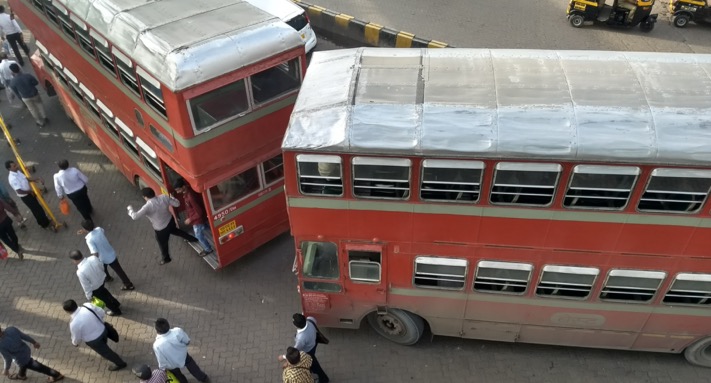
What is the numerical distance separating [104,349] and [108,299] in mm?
1184

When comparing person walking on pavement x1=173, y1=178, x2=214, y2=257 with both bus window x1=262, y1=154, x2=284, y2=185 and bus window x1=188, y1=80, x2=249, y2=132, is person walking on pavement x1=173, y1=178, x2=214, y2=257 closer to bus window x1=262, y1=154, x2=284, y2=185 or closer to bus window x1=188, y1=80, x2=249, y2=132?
bus window x1=262, y1=154, x2=284, y2=185

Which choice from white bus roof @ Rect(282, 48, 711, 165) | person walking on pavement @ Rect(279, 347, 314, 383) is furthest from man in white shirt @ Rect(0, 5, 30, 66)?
person walking on pavement @ Rect(279, 347, 314, 383)

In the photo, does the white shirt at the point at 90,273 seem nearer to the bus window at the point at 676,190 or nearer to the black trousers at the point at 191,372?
the black trousers at the point at 191,372

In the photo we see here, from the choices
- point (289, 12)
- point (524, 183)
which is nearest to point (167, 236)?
point (524, 183)

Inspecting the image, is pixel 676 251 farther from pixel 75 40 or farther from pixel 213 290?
pixel 75 40

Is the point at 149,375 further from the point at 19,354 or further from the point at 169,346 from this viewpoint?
the point at 19,354

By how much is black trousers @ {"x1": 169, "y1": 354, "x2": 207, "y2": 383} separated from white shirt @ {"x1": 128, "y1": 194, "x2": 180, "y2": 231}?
8.78 ft

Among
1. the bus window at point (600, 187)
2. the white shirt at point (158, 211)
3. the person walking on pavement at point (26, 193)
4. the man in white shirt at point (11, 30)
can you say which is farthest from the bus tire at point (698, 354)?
the man in white shirt at point (11, 30)

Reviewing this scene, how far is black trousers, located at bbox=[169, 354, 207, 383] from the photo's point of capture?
7.66m

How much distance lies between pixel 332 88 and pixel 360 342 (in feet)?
14.3

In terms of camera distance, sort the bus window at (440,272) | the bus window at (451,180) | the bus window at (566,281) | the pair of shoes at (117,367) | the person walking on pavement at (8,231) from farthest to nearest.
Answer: the person walking on pavement at (8,231) → the pair of shoes at (117,367) → the bus window at (440,272) → the bus window at (566,281) → the bus window at (451,180)

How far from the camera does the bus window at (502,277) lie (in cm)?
727

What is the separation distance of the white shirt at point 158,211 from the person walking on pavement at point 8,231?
270 cm

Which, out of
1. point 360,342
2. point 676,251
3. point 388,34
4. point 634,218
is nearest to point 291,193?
point 360,342
